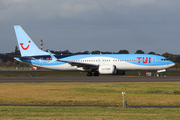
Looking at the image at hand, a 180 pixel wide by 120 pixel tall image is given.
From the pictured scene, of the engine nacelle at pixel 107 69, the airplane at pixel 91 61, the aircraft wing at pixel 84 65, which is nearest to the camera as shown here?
the engine nacelle at pixel 107 69

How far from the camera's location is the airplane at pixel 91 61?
54.6m

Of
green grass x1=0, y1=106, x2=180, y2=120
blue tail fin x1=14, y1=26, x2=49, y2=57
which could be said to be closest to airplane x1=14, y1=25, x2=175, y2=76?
blue tail fin x1=14, y1=26, x2=49, y2=57

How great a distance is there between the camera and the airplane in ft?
179

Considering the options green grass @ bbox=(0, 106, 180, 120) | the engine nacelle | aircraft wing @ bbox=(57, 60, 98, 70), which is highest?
aircraft wing @ bbox=(57, 60, 98, 70)

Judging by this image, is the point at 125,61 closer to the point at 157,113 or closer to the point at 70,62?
the point at 70,62

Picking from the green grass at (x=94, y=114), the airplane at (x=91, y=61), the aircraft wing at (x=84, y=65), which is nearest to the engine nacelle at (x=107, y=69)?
the airplane at (x=91, y=61)

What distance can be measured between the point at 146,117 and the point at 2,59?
188830 millimetres

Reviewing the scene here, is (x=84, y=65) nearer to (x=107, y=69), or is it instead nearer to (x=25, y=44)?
(x=107, y=69)

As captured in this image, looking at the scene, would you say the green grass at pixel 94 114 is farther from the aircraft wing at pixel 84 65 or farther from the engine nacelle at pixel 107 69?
the aircraft wing at pixel 84 65

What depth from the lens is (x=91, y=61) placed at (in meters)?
58.1

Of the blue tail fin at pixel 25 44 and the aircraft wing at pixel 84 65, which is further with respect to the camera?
the blue tail fin at pixel 25 44

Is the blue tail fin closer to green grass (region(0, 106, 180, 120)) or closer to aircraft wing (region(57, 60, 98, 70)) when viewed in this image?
aircraft wing (region(57, 60, 98, 70))

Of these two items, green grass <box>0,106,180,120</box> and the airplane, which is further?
the airplane

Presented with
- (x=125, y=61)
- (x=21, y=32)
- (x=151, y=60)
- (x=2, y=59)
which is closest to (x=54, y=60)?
(x=21, y=32)
